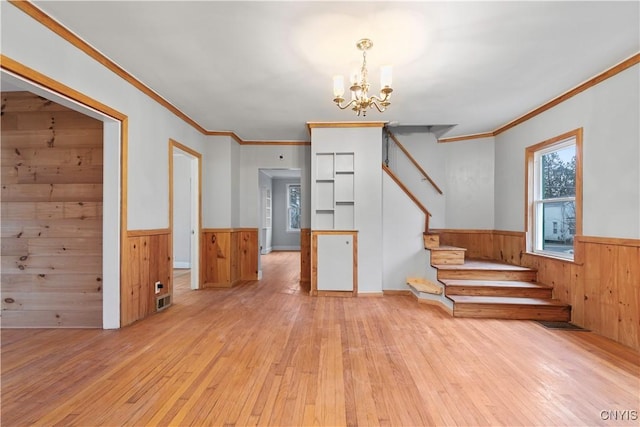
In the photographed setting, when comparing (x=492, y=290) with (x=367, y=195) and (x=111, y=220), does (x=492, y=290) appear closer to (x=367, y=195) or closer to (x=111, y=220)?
(x=367, y=195)

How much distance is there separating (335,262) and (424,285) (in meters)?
1.31

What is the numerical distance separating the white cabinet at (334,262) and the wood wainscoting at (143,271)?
2020 mm

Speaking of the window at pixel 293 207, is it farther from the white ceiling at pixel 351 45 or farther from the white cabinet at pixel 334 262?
the white ceiling at pixel 351 45

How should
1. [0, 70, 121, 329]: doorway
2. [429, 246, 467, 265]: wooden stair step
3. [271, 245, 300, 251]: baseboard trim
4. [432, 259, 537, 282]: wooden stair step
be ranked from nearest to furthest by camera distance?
[0, 70, 121, 329]: doorway < [432, 259, 537, 282]: wooden stair step < [429, 246, 467, 265]: wooden stair step < [271, 245, 300, 251]: baseboard trim

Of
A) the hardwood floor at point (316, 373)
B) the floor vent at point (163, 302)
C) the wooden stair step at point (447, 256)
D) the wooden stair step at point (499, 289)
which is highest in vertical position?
the wooden stair step at point (447, 256)

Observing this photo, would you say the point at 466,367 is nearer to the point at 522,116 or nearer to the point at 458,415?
the point at 458,415

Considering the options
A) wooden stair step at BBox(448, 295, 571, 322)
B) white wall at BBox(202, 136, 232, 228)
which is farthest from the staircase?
white wall at BBox(202, 136, 232, 228)

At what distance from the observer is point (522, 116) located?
163 inches

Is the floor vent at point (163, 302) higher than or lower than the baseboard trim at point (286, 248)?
higher

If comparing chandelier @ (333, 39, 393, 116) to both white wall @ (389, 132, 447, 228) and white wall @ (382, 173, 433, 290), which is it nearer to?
white wall @ (382, 173, 433, 290)

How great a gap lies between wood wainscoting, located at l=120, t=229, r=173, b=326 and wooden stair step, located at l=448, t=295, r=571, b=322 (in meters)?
3.59

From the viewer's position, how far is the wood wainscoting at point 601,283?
2633mm

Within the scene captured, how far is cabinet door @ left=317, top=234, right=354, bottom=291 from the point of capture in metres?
4.44

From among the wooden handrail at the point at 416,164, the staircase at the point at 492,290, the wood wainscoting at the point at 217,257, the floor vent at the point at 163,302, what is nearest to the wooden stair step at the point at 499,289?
the staircase at the point at 492,290
